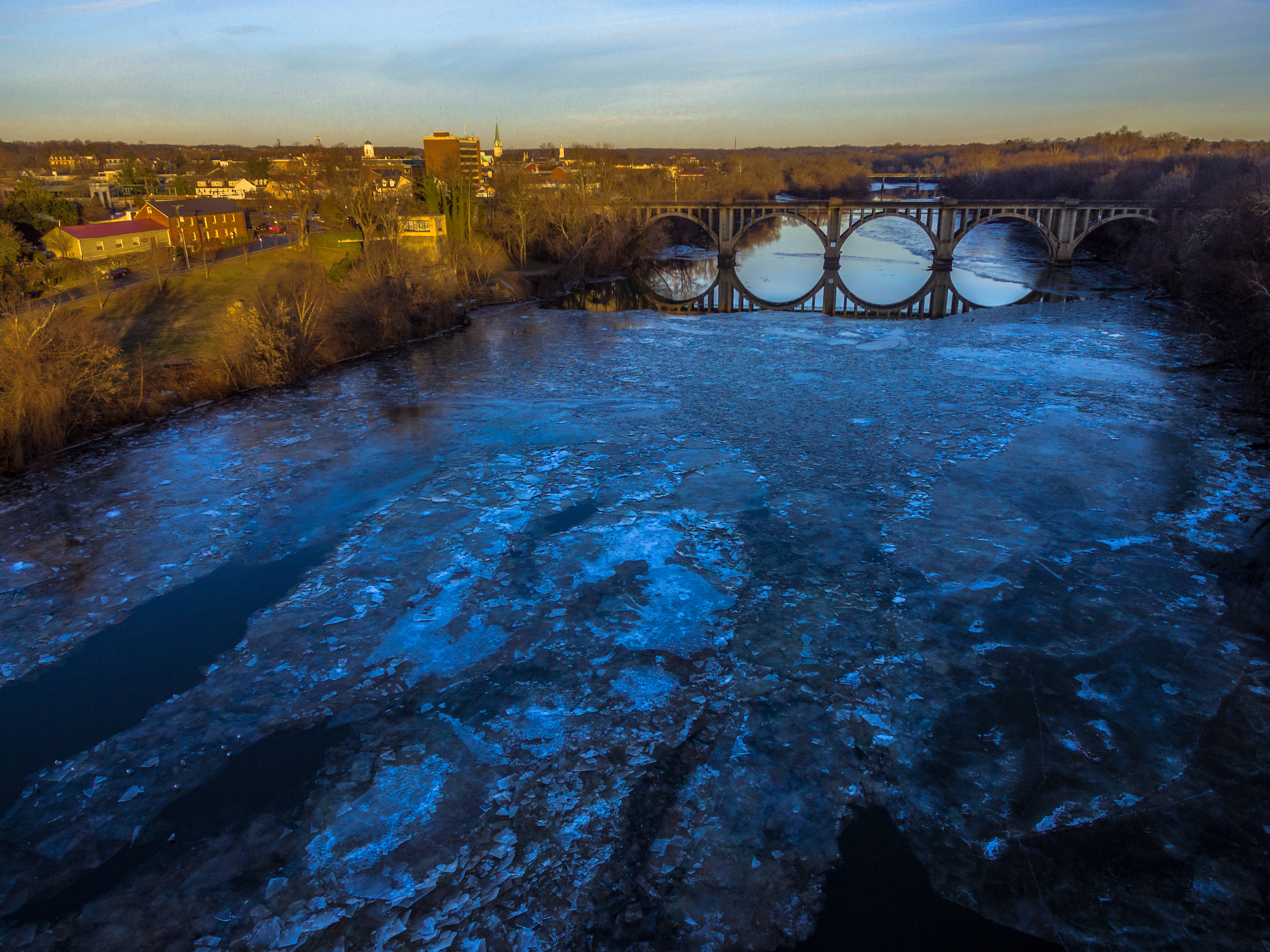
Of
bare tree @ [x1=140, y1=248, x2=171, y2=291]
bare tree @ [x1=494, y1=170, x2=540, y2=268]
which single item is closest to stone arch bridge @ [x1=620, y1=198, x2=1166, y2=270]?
bare tree @ [x1=494, y1=170, x2=540, y2=268]

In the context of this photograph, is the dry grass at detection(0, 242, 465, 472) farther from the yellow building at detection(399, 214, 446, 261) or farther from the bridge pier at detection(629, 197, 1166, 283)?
the bridge pier at detection(629, 197, 1166, 283)

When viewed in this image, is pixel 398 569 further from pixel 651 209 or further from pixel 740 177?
pixel 740 177

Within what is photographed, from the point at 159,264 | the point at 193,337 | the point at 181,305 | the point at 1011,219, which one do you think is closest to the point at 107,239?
the point at 159,264

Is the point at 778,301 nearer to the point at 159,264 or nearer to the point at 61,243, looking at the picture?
the point at 159,264

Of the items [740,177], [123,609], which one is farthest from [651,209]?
[123,609]

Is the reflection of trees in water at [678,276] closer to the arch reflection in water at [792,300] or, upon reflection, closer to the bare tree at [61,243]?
the arch reflection in water at [792,300]

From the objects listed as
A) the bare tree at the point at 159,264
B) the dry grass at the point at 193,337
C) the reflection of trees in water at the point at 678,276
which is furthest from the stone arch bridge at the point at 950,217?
the bare tree at the point at 159,264
